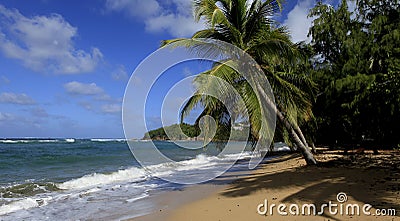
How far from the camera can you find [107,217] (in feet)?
23.5

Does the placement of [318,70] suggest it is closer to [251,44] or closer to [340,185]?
[251,44]

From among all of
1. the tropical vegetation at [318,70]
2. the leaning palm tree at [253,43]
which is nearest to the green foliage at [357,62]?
the tropical vegetation at [318,70]

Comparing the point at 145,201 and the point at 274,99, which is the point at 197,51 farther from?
the point at 145,201

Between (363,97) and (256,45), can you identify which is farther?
(363,97)

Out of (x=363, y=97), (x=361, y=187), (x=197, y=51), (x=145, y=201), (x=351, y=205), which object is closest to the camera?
(x=351, y=205)

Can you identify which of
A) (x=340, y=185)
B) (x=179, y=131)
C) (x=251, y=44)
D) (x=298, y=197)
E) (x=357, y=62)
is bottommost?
(x=298, y=197)

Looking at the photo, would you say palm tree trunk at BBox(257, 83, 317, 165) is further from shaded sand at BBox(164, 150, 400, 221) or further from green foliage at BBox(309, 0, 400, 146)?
green foliage at BBox(309, 0, 400, 146)

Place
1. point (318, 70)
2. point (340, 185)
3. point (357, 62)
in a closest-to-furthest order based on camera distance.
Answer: point (340, 185)
point (357, 62)
point (318, 70)

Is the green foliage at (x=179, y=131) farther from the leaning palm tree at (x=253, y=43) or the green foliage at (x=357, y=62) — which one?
the green foliage at (x=357, y=62)

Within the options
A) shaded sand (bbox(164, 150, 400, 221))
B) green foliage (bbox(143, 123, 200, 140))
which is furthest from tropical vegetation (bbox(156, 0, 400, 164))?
shaded sand (bbox(164, 150, 400, 221))

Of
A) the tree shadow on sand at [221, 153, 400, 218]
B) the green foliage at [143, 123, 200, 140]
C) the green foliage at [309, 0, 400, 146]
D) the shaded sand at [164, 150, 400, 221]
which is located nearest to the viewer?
the shaded sand at [164, 150, 400, 221]

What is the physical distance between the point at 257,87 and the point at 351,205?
14.5 ft

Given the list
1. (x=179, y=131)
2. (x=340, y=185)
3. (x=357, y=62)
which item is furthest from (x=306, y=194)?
(x=357, y=62)

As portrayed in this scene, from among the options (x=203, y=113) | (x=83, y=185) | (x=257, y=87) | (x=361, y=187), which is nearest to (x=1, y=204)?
(x=83, y=185)
